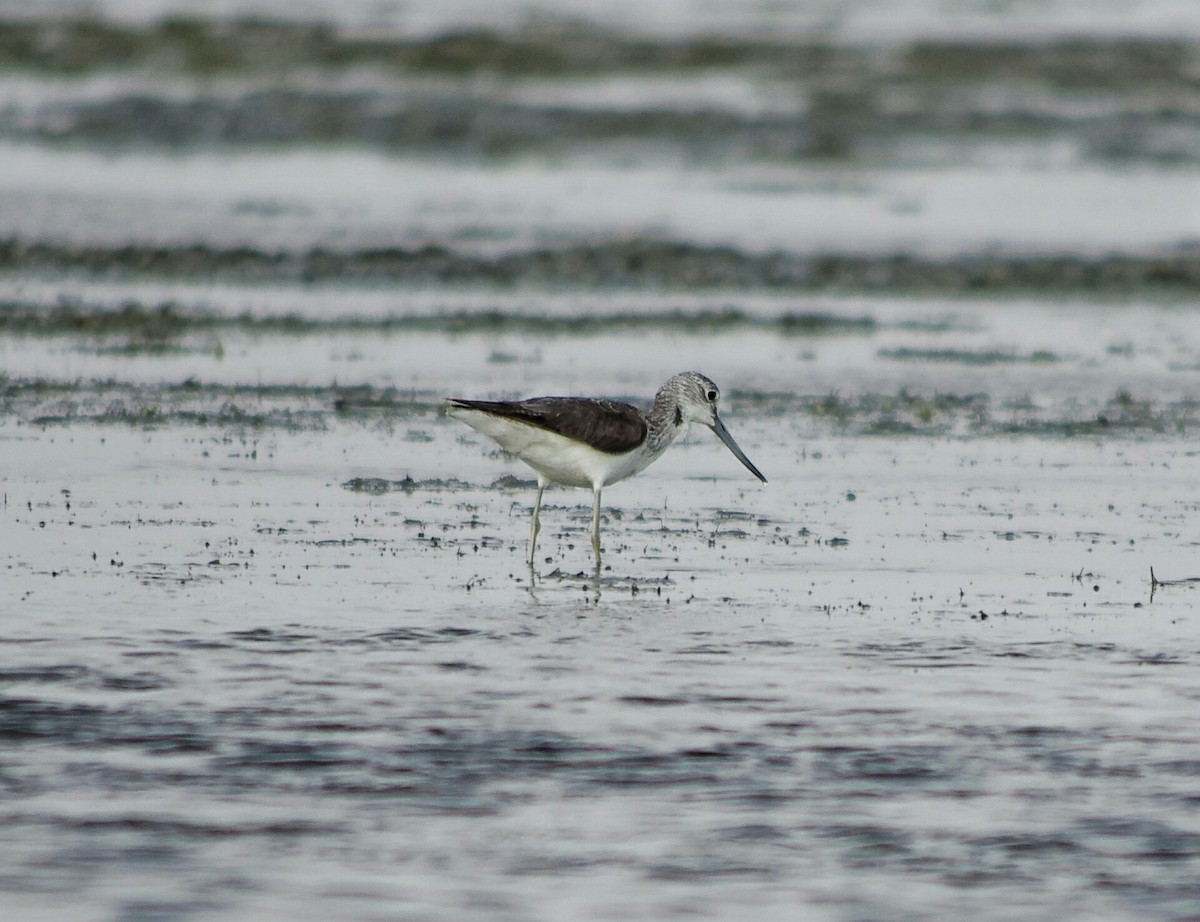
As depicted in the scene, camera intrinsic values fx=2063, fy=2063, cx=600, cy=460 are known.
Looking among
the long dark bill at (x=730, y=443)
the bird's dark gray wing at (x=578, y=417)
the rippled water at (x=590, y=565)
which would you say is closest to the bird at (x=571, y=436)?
the bird's dark gray wing at (x=578, y=417)

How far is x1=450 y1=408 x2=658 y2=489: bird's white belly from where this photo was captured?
1208 centimetres

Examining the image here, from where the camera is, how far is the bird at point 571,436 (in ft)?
39.4

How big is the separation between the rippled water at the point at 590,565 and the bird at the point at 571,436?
0.42m

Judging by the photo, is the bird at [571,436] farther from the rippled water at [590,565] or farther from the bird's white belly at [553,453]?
the rippled water at [590,565]

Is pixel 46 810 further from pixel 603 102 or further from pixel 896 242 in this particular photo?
pixel 603 102

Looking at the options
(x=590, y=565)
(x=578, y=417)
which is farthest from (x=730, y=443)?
(x=590, y=565)

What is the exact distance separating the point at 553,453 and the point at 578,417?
263 millimetres

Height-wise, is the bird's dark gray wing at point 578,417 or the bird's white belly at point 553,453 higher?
the bird's dark gray wing at point 578,417

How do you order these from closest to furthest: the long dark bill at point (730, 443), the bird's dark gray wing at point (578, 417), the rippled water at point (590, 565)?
the rippled water at point (590, 565) < the bird's dark gray wing at point (578, 417) < the long dark bill at point (730, 443)

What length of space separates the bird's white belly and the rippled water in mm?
451

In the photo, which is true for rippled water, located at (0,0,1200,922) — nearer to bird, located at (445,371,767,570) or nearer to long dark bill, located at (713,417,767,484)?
long dark bill, located at (713,417,767,484)

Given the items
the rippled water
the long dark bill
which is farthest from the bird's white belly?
the long dark bill

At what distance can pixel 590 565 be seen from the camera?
461 inches

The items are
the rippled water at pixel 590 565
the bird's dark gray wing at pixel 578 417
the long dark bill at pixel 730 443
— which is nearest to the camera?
the rippled water at pixel 590 565
